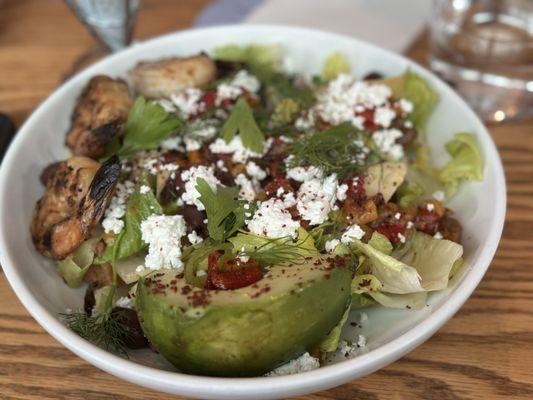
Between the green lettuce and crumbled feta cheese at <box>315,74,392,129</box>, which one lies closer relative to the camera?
the green lettuce

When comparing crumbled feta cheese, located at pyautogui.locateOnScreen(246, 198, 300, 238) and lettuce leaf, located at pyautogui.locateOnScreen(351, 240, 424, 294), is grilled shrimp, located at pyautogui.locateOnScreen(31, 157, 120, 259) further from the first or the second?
lettuce leaf, located at pyautogui.locateOnScreen(351, 240, 424, 294)

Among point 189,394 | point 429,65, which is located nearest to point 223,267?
point 189,394

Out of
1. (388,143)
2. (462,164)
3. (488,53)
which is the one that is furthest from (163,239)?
(488,53)

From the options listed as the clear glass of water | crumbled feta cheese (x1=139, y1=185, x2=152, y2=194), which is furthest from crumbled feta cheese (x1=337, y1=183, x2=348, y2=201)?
the clear glass of water

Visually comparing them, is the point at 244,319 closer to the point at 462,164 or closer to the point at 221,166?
the point at 221,166

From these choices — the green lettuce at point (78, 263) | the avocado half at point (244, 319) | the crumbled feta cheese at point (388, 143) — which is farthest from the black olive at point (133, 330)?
the crumbled feta cheese at point (388, 143)

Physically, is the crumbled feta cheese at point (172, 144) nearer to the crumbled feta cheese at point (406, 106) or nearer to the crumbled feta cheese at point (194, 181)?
the crumbled feta cheese at point (194, 181)

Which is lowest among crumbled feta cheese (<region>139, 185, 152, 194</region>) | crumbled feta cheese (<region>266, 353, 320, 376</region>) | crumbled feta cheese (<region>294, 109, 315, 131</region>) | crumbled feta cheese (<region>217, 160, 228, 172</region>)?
crumbled feta cheese (<region>266, 353, 320, 376</region>)

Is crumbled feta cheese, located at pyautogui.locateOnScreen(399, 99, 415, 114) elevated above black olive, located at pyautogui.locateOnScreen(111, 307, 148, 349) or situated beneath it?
elevated above
